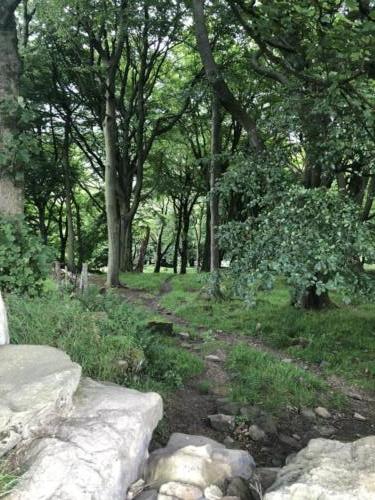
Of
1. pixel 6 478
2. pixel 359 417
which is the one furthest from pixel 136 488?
pixel 359 417

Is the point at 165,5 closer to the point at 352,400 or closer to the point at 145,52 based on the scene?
the point at 145,52

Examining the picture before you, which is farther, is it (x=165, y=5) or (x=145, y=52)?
(x=145, y=52)

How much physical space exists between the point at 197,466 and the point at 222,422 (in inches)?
84.5

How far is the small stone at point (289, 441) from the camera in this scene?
5.45 meters

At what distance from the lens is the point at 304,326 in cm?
1045

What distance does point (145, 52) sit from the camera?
55.0 feet

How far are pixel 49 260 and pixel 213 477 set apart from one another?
4408 mm

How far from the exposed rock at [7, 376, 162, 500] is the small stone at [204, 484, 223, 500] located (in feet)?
1.99

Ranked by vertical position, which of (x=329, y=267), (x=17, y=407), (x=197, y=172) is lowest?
(x=17, y=407)

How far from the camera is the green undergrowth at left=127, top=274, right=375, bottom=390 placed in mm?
8500

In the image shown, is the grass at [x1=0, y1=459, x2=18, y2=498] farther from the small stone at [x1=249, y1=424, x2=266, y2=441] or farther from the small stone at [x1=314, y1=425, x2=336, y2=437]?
the small stone at [x1=314, y1=425, x2=336, y2=437]

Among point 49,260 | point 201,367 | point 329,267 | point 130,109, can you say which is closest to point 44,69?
point 130,109

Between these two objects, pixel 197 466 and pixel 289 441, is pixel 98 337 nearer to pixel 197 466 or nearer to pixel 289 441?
pixel 197 466

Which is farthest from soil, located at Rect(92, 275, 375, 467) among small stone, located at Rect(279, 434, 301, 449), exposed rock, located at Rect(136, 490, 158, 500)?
exposed rock, located at Rect(136, 490, 158, 500)
